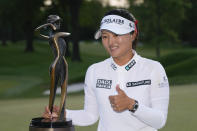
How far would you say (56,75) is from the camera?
13.4 ft

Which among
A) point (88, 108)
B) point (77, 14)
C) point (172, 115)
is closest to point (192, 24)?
point (77, 14)

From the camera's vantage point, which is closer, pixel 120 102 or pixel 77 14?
pixel 120 102

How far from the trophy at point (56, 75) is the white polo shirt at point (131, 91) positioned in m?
0.23

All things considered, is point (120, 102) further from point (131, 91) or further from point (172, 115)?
point (172, 115)

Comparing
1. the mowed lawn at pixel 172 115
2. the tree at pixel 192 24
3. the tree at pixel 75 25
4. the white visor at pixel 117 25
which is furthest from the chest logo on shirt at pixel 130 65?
the tree at pixel 192 24

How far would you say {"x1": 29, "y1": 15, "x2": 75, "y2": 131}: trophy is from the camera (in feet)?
13.4

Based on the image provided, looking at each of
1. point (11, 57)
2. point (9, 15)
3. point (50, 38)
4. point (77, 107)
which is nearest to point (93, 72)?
point (50, 38)

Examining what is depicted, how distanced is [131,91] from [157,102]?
10.9 inches

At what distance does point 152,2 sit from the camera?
5562 centimetres

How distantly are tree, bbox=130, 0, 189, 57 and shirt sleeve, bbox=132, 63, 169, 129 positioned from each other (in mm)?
50124

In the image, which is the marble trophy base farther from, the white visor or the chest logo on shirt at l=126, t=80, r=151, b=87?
the white visor

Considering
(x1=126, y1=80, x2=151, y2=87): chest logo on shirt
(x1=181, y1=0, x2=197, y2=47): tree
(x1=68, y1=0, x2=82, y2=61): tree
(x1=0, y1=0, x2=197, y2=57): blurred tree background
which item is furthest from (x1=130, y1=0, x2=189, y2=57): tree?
(x1=126, y1=80, x2=151, y2=87): chest logo on shirt

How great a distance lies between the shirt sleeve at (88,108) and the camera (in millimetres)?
4188

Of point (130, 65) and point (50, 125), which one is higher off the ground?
point (130, 65)
